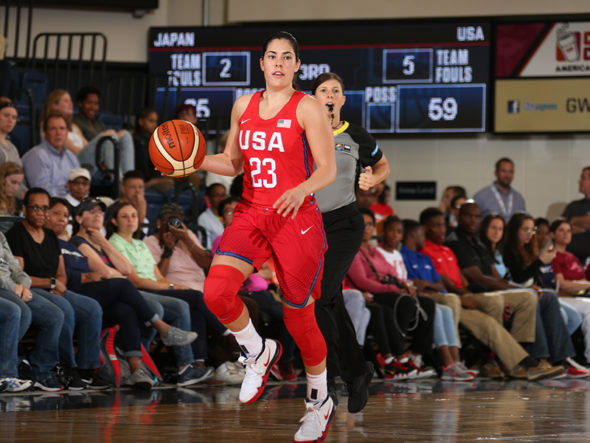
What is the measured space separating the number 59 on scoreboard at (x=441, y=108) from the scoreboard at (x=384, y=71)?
12 millimetres

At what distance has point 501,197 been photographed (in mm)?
11438

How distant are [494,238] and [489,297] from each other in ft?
3.50

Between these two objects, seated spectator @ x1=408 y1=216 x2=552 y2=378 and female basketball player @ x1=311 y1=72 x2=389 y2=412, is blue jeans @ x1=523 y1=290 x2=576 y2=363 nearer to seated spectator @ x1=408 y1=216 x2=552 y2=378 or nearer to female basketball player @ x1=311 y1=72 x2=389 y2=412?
seated spectator @ x1=408 y1=216 x2=552 y2=378

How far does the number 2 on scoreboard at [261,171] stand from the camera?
12.9ft

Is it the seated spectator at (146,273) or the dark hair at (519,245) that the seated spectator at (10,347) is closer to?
the seated spectator at (146,273)

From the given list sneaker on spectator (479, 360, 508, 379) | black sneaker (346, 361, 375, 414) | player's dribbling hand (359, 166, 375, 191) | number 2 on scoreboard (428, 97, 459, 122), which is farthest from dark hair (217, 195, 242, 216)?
number 2 on scoreboard (428, 97, 459, 122)

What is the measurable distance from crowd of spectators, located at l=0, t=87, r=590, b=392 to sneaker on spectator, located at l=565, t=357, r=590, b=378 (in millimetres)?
22

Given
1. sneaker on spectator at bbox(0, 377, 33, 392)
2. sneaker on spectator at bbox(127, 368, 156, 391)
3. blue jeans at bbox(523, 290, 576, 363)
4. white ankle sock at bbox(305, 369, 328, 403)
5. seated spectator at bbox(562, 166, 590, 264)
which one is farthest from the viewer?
seated spectator at bbox(562, 166, 590, 264)

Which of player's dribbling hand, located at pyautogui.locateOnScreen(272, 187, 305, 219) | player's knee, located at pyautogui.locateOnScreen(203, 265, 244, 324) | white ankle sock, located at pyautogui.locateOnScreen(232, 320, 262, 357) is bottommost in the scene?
white ankle sock, located at pyautogui.locateOnScreen(232, 320, 262, 357)

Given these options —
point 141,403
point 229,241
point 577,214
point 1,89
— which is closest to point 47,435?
point 229,241

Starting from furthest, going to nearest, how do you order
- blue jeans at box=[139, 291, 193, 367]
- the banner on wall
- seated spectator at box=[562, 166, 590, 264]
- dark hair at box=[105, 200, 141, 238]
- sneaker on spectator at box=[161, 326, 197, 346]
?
the banner on wall → seated spectator at box=[562, 166, 590, 264] → dark hair at box=[105, 200, 141, 238] → blue jeans at box=[139, 291, 193, 367] → sneaker on spectator at box=[161, 326, 197, 346]

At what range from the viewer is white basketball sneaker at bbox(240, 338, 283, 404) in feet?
13.1

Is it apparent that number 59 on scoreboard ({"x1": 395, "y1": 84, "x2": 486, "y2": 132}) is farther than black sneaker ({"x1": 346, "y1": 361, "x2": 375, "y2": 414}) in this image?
Yes

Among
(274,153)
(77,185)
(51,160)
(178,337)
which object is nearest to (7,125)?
(51,160)
